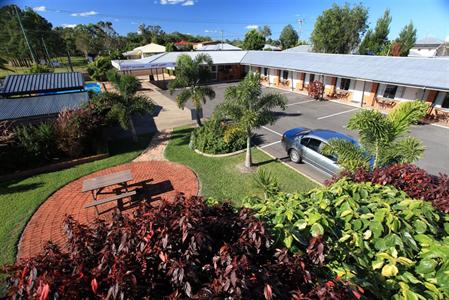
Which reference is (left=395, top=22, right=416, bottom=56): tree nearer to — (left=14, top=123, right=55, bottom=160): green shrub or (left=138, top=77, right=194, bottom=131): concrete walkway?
(left=138, top=77, right=194, bottom=131): concrete walkway

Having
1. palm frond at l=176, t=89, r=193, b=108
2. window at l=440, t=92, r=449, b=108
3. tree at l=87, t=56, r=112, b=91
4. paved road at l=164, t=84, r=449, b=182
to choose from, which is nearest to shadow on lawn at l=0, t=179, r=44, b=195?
palm frond at l=176, t=89, r=193, b=108

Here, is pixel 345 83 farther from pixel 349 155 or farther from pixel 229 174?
pixel 349 155

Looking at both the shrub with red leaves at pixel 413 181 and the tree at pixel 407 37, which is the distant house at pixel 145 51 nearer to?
the tree at pixel 407 37

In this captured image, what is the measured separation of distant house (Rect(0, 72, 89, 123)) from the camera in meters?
11.4

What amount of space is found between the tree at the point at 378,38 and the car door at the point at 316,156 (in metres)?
39.7

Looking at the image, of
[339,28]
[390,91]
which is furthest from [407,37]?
[390,91]

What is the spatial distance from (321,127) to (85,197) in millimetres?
13299

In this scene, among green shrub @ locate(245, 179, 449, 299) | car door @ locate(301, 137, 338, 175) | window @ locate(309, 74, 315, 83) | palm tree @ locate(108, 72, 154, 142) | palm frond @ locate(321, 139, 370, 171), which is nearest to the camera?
green shrub @ locate(245, 179, 449, 299)

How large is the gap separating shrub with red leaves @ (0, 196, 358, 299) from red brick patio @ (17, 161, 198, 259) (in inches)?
167

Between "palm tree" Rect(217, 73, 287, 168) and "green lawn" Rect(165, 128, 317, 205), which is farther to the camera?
"palm tree" Rect(217, 73, 287, 168)

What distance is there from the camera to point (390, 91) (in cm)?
1873

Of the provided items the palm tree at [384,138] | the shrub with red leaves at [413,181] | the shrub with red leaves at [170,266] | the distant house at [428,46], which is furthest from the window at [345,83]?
→ the distant house at [428,46]

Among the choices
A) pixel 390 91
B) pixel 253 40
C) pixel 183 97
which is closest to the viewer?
pixel 183 97

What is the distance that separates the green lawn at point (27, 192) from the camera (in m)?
6.77
